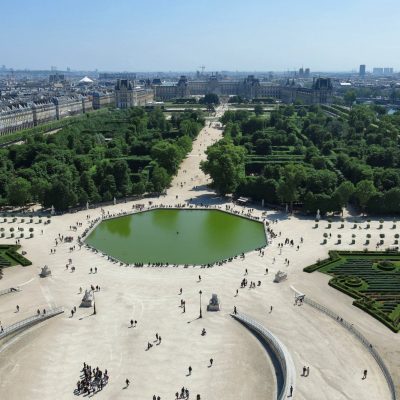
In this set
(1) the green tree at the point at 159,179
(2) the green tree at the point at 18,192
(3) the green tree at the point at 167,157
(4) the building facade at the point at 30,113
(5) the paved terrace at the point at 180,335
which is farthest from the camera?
(4) the building facade at the point at 30,113

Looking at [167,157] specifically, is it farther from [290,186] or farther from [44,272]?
[44,272]

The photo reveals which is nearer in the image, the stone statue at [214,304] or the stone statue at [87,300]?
the stone statue at [214,304]

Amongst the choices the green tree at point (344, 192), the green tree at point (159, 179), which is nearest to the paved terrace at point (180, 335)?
the green tree at point (344, 192)

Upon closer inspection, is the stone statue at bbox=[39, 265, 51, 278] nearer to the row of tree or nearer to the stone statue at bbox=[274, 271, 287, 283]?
the stone statue at bbox=[274, 271, 287, 283]

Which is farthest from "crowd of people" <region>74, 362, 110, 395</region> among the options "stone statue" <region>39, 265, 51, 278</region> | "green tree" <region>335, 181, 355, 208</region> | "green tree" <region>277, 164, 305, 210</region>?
"green tree" <region>335, 181, 355, 208</region>

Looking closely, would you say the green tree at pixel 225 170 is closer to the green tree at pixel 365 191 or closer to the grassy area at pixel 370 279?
the green tree at pixel 365 191

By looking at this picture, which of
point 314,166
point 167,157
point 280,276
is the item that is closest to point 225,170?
point 167,157
